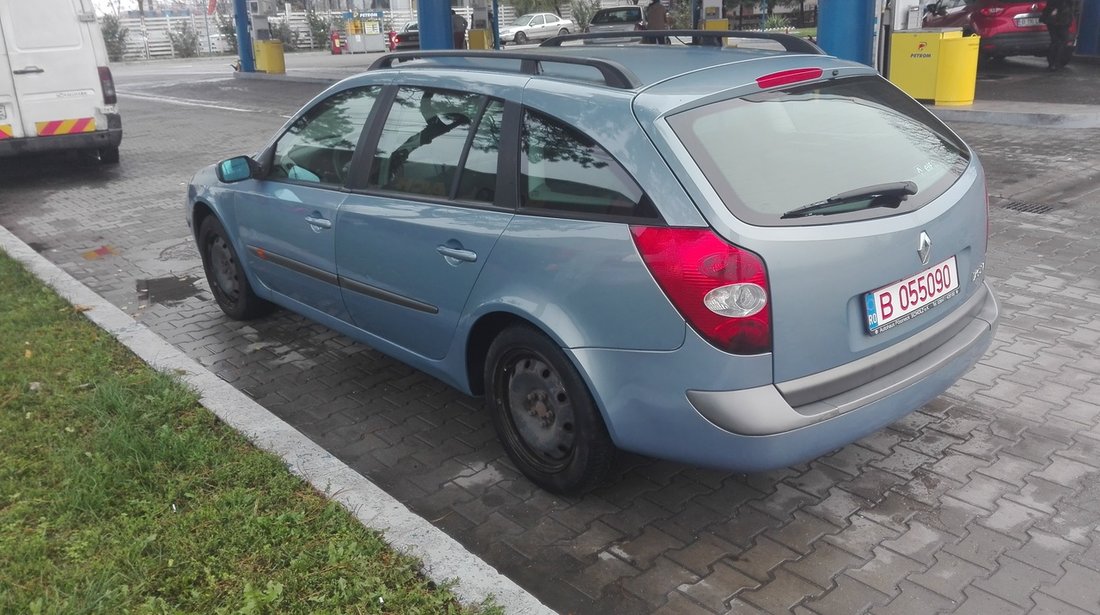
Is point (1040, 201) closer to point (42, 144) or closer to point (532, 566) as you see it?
point (532, 566)

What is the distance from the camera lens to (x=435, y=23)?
1819 cm

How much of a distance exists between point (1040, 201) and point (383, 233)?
21.1ft

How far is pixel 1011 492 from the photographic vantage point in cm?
353

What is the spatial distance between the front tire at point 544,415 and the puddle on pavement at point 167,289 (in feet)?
11.8

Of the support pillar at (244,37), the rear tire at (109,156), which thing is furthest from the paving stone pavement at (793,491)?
the support pillar at (244,37)

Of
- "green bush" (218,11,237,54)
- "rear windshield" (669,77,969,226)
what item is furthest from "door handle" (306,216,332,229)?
"green bush" (218,11,237,54)

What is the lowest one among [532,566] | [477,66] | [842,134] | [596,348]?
[532,566]

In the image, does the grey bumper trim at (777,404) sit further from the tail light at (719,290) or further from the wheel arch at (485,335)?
the wheel arch at (485,335)

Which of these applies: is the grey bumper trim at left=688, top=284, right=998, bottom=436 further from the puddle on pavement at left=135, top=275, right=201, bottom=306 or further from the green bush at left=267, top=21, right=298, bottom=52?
the green bush at left=267, top=21, right=298, bottom=52

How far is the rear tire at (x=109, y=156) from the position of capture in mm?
12536

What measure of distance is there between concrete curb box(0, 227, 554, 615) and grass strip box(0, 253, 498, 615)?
6cm

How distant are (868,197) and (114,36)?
168 ft

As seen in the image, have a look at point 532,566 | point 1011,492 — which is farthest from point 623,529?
point 1011,492

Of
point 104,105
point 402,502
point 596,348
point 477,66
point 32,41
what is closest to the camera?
Answer: point 596,348
